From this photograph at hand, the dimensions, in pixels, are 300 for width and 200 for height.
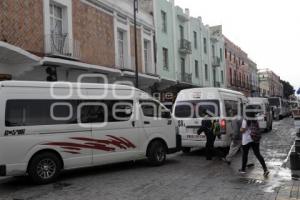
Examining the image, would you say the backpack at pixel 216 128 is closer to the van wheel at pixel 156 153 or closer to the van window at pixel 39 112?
the van wheel at pixel 156 153

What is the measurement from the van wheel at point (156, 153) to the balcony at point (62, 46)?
6.73 m

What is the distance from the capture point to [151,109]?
38.4ft

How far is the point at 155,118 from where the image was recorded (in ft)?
38.4

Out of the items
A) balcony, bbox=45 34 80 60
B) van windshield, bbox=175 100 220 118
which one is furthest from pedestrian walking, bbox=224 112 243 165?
balcony, bbox=45 34 80 60

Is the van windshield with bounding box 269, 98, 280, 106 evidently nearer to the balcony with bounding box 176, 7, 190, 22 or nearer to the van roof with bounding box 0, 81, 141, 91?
the balcony with bounding box 176, 7, 190, 22

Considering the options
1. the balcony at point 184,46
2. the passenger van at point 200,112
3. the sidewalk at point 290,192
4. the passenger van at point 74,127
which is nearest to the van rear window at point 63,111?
the passenger van at point 74,127

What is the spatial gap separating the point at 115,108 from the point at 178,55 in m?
22.2

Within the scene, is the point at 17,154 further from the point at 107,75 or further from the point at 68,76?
the point at 107,75

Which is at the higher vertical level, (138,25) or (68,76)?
(138,25)

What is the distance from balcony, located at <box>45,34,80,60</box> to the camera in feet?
53.5

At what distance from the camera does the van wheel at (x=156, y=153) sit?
11352 millimetres

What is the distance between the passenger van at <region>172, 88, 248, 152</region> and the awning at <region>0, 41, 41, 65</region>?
18.4 feet

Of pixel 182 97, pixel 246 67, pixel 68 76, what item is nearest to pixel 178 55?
pixel 68 76

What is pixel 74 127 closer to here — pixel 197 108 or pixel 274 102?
pixel 197 108
